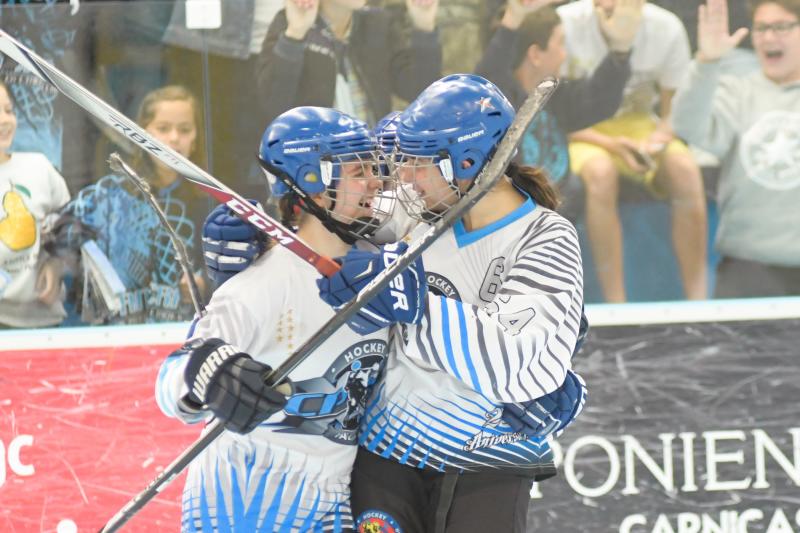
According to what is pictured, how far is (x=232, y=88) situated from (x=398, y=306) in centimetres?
186

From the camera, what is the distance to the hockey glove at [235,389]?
7.20ft

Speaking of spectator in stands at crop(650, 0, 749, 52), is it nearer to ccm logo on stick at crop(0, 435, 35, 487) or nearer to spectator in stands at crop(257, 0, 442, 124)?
spectator in stands at crop(257, 0, 442, 124)

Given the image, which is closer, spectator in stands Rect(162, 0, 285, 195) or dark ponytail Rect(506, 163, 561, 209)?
dark ponytail Rect(506, 163, 561, 209)

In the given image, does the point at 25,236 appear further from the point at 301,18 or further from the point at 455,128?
the point at 455,128

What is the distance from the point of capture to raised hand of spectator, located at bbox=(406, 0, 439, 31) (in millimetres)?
3883

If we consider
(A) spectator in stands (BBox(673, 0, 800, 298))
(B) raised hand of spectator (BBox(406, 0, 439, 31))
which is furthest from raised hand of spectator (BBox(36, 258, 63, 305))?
(A) spectator in stands (BBox(673, 0, 800, 298))

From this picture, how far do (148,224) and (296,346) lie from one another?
5.31 ft

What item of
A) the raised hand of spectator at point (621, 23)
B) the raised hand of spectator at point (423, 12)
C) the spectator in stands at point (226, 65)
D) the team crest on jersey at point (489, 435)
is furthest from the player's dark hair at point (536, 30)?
the team crest on jersey at point (489, 435)

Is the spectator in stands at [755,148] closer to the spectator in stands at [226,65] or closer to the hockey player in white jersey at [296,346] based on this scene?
the spectator in stands at [226,65]

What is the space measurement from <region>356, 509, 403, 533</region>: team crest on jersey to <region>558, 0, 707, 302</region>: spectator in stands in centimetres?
161

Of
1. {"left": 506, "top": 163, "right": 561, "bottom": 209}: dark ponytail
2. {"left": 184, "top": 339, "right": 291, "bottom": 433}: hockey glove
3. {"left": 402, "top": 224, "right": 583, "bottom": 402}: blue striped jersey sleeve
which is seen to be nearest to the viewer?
{"left": 184, "top": 339, "right": 291, "bottom": 433}: hockey glove

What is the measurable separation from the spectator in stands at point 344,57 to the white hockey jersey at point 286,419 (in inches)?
58.2

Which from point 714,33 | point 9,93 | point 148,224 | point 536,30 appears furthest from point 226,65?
point 714,33

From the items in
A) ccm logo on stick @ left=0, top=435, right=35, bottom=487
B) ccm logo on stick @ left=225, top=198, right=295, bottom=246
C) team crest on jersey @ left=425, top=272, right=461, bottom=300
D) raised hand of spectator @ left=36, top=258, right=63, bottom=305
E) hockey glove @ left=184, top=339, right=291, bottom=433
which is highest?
ccm logo on stick @ left=225, top=198, right=295, bottom=246
